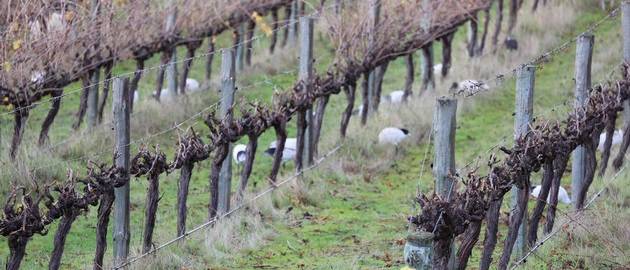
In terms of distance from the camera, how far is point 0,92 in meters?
11.4

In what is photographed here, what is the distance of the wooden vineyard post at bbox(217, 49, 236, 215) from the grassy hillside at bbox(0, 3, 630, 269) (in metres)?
0.24

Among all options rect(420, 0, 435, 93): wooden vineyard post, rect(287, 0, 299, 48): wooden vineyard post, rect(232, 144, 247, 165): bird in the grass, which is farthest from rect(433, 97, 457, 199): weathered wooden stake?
rect(287, 0, 299, 48): wooden vineyard post

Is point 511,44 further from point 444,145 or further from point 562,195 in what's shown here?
point 444,145

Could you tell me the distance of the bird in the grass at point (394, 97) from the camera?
52.1ft

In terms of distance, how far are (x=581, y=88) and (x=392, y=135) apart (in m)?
4.18

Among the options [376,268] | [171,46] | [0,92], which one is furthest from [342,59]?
[376,268]

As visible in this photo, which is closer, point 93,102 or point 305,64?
point 305,64

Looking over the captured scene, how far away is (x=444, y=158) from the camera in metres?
6.85

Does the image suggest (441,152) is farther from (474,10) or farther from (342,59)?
(474,10)

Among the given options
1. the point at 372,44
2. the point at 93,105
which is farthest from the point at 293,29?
the point at 93,105

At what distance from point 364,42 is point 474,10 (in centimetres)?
391

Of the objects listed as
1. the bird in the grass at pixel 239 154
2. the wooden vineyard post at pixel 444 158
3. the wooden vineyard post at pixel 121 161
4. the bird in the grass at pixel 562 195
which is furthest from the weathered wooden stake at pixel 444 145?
the bird in the grass at pixel 239 154

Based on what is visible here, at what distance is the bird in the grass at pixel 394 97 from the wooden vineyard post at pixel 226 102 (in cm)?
536

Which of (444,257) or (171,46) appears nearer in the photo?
A: (444,257)
